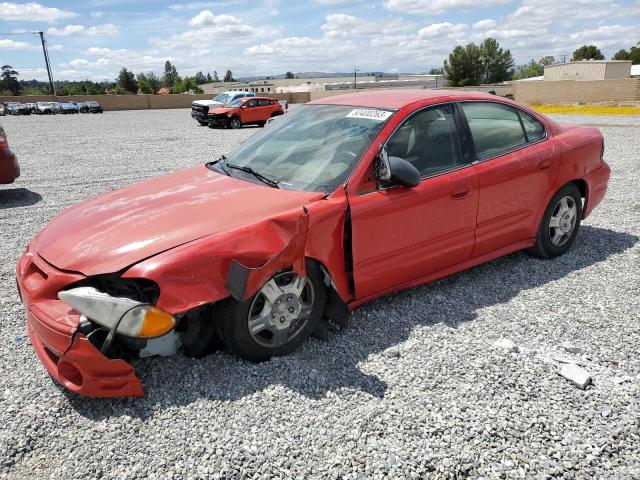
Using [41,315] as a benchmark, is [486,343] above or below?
below

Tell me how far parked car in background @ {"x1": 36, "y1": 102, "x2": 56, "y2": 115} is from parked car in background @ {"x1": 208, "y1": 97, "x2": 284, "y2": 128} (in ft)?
89.8

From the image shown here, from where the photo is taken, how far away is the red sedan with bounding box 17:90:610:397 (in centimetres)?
267

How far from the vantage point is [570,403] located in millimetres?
2734

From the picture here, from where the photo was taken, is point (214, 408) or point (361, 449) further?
point (214, 408)

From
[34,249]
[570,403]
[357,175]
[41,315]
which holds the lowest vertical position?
[570,403]

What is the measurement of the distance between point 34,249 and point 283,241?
1596 mm

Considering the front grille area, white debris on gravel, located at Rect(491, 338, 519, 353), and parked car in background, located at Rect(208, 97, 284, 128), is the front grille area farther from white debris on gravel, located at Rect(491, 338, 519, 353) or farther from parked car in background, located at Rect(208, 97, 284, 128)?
white debris on gravel, located at Rect(491, 338, 519, 353)

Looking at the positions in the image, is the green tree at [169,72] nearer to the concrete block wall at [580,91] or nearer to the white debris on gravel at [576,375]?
the concrete block wall at [580,91]

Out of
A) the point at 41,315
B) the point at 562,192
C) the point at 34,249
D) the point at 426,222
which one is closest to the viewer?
the point at 41,315

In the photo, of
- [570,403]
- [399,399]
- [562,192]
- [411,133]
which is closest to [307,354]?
[399,399]

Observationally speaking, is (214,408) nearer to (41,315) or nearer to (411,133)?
(41,315)

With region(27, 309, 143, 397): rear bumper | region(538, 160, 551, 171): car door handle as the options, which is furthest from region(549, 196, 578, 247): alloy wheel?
region(27, 309, 143, 397): rear bumper

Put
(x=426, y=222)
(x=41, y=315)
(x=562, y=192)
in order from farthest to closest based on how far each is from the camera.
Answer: (x=562, y=192) < (x=426, y=222) < (x=41, y=315)

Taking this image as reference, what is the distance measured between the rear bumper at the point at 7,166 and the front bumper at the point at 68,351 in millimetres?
5810
